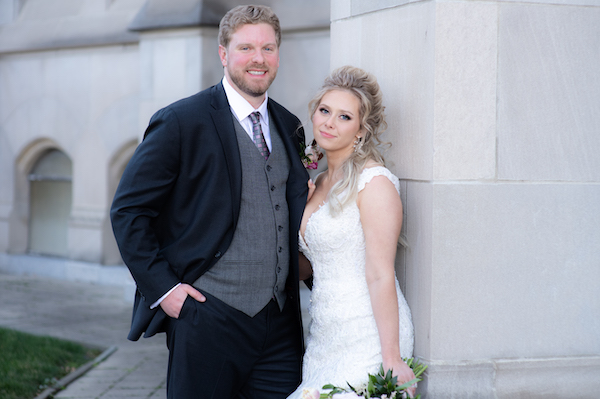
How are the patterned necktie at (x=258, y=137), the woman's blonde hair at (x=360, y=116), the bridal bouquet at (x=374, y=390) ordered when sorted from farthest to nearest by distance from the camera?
1. the patterned necktie at (x=258, y=137)
2. the woman's blonde hair at (x=360, y=116)
3. the bridal bouquet at (x=374, y=390)

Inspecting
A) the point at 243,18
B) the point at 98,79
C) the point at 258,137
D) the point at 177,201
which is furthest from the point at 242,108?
the point at 98,79

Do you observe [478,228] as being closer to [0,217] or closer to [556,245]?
[556,245]

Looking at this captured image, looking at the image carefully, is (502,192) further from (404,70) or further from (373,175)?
(404,70)

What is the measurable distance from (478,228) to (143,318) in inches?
56.9

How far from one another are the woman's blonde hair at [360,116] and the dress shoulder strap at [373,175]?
25mm

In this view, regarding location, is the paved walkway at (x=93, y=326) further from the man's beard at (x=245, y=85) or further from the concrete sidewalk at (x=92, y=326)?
the man's beard at (x=245, y=85)

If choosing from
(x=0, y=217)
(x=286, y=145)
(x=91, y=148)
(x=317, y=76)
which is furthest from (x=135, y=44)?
(x=286, y=145)

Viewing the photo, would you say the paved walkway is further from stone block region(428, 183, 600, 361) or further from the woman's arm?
stone block region(428, 183, 600, 361)

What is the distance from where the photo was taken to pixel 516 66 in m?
2.89

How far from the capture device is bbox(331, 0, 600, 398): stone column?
2.84m

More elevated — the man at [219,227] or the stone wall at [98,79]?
the stone wall at [98,79]

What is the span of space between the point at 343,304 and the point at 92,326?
15.1ft

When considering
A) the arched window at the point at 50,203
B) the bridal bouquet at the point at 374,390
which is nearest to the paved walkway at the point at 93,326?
the arched window at the point at 50,203

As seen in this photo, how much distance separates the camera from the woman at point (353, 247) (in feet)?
9.21
